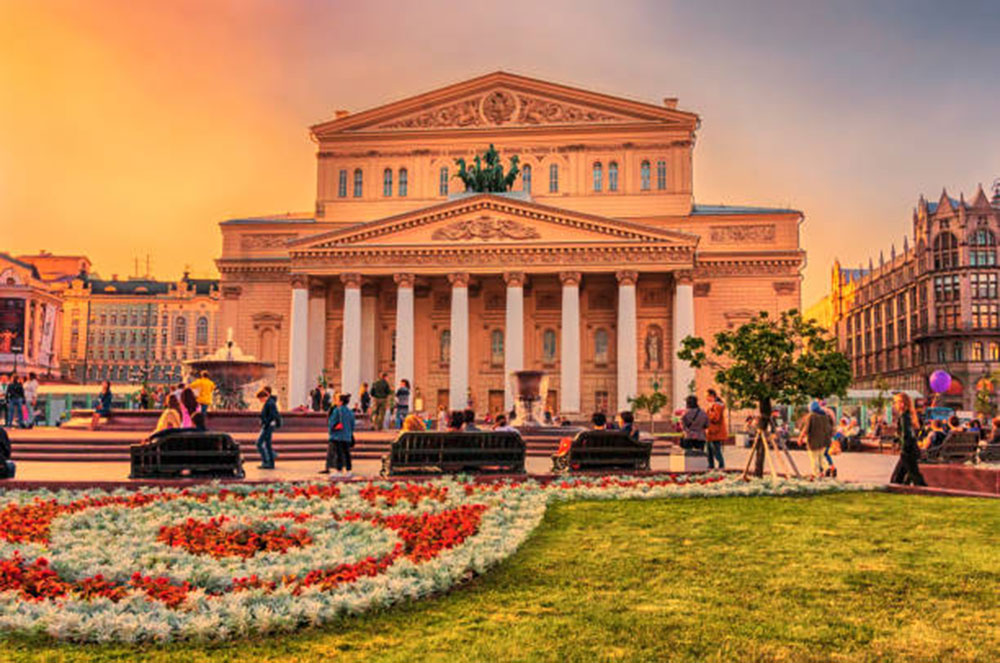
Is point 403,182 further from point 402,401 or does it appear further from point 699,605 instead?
point 699,605

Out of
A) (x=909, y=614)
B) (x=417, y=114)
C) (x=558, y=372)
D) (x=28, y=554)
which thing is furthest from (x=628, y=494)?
(x=417, y=114)

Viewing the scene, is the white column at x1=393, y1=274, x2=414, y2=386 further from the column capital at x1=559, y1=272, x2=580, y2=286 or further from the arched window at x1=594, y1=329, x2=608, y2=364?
the arched window at x1=594, y1=329, x2=608, y2=364

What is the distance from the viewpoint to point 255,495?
12250 millimetres

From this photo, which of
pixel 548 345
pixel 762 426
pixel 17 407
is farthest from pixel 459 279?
pixel 762 426

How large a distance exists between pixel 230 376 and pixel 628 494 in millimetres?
19456

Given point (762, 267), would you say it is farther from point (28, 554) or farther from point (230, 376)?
point (28, 554)

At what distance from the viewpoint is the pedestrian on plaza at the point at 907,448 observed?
13750 mm

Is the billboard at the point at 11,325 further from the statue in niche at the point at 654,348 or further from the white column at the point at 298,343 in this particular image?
the statue in niche at the point at 654,348

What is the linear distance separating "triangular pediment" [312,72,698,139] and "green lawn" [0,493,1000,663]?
44.2 metres

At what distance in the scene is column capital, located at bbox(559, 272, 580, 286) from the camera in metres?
44.1

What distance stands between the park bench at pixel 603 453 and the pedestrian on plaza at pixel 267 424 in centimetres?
579

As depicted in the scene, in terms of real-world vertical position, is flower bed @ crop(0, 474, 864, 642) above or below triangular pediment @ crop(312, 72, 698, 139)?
below

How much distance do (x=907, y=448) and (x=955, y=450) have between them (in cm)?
569

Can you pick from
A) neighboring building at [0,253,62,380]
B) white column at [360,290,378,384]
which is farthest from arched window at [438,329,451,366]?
neighboring building at [0,253,62,380]
